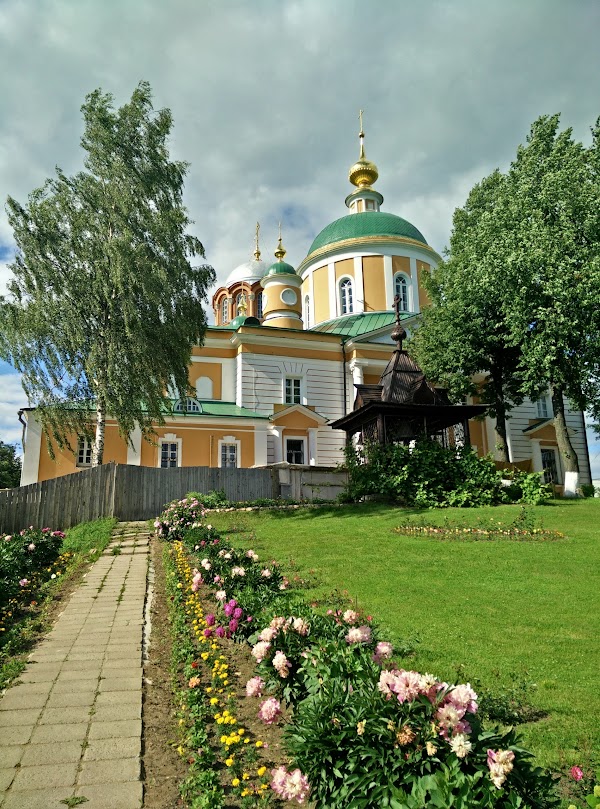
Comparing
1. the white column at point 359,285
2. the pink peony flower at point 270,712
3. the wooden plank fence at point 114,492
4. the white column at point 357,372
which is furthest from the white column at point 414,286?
the pink peony flower at point 270,712

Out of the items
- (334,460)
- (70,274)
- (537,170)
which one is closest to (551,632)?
(70,274)

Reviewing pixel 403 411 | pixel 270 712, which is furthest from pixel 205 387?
pixel 270 712

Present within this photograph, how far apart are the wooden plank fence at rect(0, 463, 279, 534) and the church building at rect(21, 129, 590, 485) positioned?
306 cm

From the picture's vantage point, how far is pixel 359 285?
33.2 metres

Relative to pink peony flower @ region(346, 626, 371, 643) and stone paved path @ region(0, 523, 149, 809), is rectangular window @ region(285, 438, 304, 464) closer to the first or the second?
stone paved path @ region(0, 523, 149, 809)

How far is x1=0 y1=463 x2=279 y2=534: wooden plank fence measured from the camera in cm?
1284

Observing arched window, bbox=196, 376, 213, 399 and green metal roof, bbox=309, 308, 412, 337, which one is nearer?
arched window, bbox=196, 376, 213, 399

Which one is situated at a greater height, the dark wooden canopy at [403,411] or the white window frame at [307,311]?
the white window frame at [307,311]

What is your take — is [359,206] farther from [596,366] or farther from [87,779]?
[87,779]

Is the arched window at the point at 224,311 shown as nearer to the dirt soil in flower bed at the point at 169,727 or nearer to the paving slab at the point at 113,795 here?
the dirt soil in flower bed at the point at 169,727

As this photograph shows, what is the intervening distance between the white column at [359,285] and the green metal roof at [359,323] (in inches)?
20.5

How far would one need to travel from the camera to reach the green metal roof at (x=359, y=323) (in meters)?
31.2

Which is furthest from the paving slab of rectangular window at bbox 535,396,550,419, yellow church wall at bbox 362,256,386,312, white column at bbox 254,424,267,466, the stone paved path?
rectangular window at bbox 535,396,550,419

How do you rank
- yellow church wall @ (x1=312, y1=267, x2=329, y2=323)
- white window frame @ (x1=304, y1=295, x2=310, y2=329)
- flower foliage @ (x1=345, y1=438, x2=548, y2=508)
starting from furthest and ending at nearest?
white window frame @ (x1=304, y1=295, x2=310, y2=329)
yellow church wall @ (x1=312, y1=267, x2=329, y2=323)
flower foliage @ (x1=345, y1=438, x2=548, y2=508)
